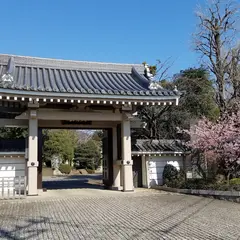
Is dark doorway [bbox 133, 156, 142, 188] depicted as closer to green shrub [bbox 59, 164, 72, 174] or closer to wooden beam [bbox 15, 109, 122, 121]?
wooden beam [bbox 15, 109, 122, 121]

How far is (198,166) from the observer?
12867mm

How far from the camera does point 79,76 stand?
40.4 ft

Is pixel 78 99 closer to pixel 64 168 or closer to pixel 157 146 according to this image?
pixel 157 146

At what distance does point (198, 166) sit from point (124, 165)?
383 cm

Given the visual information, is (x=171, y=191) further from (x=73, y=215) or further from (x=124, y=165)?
(x=73, y=215)

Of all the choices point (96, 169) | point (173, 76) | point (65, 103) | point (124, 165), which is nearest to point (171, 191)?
point (124, 165)

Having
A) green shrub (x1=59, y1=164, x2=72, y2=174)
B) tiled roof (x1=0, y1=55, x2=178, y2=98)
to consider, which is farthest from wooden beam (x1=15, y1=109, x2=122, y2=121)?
green shrub (x1=59, y1=164, x2=72, y2=174)

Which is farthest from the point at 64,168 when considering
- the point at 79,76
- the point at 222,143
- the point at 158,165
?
the point at 222,143

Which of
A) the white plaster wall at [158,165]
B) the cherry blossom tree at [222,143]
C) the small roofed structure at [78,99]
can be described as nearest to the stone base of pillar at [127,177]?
the small roofed structure at [78,99]

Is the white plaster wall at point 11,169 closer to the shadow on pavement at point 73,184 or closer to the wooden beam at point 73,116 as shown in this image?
the wooden beam at point 73,116

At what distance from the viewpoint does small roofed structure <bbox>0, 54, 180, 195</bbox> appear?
9.71 meters

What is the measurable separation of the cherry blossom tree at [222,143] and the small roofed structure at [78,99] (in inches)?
78.4

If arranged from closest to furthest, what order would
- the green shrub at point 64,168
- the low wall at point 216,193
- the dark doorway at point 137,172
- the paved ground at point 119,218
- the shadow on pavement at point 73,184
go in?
the paved ground at point 119,218
the low wall at point 216,193
the dark doorway at point 137,172
the shadow on pavement at point 73,184
the green shrub at point 64,168

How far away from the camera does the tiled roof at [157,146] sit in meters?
12.9
